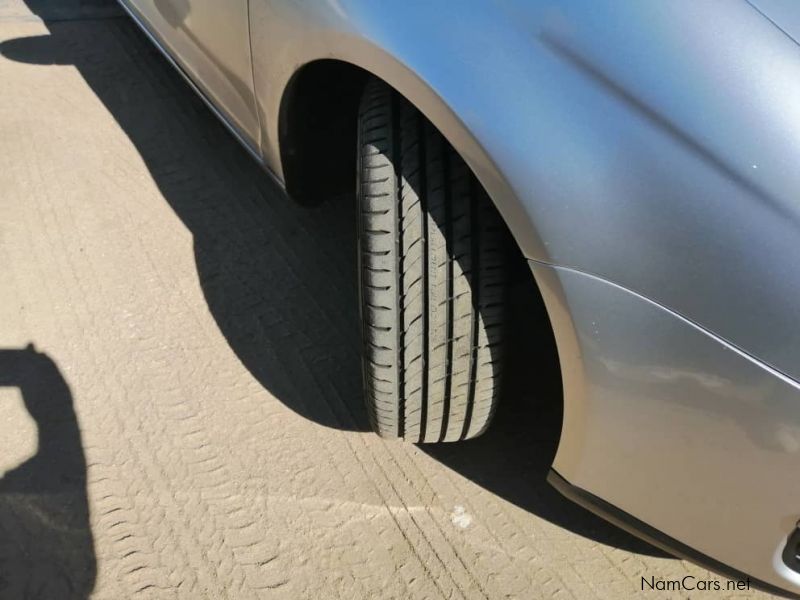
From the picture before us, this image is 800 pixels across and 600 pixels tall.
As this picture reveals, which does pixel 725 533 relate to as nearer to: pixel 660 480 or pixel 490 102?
pixel 660 480

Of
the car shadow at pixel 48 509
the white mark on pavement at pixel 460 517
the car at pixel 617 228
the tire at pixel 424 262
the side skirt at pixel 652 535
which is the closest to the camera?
the car at pixel 617 228

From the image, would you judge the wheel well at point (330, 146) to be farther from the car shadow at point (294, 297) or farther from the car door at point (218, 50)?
the car door at point (218, 50)

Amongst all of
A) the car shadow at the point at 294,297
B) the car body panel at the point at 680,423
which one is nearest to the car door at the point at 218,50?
the car shadow at the point at 294,297

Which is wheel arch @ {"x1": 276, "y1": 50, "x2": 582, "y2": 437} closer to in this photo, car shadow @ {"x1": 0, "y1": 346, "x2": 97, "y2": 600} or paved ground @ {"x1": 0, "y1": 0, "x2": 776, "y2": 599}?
paved ground @ {"x1": 0, "y1": 0, "x2": 776, "y2": 599}

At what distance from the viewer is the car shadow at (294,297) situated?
6.89 feet

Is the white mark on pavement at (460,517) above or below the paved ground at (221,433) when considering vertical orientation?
above

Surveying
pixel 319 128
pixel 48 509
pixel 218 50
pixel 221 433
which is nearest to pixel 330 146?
pixel 319 128

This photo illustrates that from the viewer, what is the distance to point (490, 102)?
1297 millimetres

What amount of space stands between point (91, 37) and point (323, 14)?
3051mm

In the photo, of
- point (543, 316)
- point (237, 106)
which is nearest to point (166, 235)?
point (237, 106)

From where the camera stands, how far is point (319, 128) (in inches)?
84.4

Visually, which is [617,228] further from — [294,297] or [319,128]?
[294,297]

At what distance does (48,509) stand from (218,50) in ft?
4.47

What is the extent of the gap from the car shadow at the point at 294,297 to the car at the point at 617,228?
0.42m
